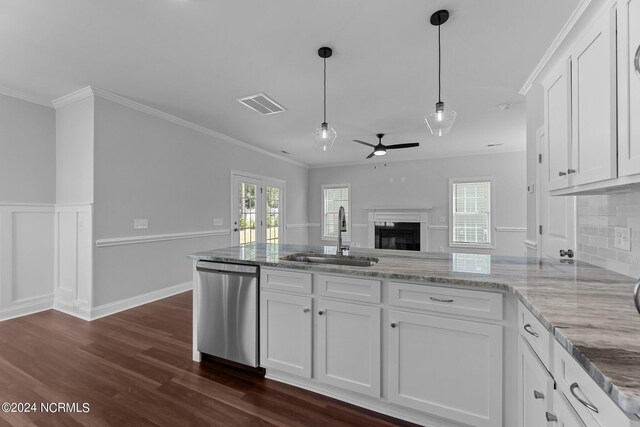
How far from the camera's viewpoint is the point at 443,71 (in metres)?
2.91

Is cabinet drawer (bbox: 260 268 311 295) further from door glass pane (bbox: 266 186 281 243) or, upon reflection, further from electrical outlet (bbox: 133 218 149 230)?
door glass pane (bbox: 266 186 281 243)

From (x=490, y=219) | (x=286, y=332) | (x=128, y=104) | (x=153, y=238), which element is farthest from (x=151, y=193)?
(x=490, y=219)

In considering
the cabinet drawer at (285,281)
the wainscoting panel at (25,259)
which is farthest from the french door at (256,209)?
Answer: the cabinet drawer at (285,281)

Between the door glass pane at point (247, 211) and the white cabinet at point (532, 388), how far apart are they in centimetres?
502

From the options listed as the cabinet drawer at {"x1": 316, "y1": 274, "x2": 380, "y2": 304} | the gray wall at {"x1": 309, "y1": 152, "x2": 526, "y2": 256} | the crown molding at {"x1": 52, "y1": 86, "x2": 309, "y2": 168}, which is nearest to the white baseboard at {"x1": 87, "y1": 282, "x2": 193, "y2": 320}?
the crown molding at {"x1": 52, "y1": 86, "x2": 309, "y2": 168}

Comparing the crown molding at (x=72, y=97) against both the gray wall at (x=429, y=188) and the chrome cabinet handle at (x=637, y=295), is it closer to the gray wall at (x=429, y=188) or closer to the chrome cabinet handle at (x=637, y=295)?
the chrome cabinet handle at (x=637, y=295)

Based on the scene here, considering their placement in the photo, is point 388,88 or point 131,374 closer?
point 131,374

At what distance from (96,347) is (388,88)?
4.05 metres

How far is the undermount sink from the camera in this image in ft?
7.43

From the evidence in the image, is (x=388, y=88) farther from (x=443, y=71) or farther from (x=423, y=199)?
(x=423, y=199)

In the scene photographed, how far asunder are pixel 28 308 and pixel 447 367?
4795 millimetres

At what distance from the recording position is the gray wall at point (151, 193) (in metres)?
3.49

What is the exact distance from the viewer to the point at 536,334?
3.83 ft

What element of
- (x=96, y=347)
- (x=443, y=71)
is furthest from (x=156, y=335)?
(x=443, y=71)
